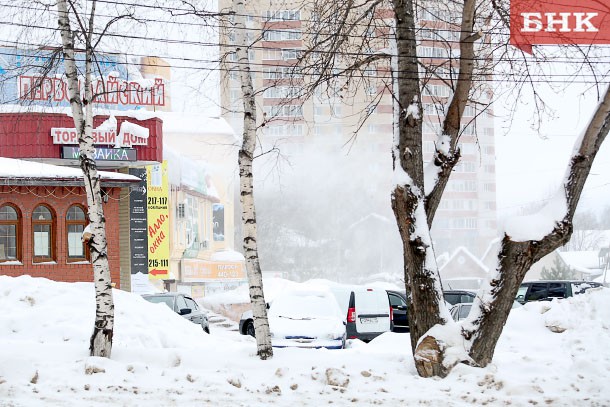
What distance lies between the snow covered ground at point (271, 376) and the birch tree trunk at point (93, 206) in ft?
1.41

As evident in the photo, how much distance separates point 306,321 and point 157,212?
25.4 meters

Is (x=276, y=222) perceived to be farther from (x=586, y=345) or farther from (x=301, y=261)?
(x=586, y=345)

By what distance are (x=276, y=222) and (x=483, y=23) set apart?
222 ft

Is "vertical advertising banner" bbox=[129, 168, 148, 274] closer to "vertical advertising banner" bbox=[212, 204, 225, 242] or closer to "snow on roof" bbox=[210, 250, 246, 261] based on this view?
"snow on roof" bbox=[210, 250, 246, 261]

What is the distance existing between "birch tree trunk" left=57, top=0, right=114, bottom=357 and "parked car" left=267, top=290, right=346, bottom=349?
228 inches

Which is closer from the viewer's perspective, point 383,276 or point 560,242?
point 560,242

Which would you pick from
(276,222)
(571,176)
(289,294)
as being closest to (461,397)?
(571,176)

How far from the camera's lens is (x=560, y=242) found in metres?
12.2

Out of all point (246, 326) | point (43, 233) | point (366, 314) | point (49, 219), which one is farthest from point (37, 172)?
point (366, 314)

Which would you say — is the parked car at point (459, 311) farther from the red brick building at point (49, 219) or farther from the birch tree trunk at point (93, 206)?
the red brick building at point (49, 219)

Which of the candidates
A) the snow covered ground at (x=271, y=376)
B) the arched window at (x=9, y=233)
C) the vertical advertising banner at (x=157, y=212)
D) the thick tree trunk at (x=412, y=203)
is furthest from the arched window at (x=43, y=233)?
the thick tree trunk at (x=412, y=203)

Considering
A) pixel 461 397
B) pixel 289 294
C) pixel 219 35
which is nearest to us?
pixel 461 397

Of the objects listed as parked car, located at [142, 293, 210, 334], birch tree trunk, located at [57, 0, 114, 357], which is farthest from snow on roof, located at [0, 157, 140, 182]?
birch tree trunk, located at [57, 0, 114, 357]

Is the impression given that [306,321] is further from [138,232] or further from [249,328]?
[138,232]
